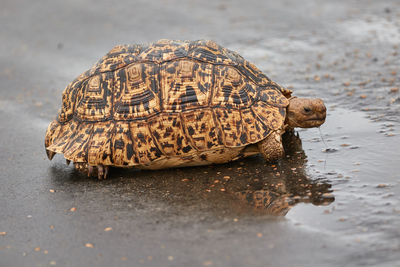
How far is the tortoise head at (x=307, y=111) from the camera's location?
5.92m

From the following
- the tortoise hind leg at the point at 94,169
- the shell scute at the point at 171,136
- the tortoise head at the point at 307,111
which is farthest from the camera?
the tortoise head at the point at 307,111

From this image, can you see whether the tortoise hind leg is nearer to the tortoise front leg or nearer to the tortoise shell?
the tortoise shell

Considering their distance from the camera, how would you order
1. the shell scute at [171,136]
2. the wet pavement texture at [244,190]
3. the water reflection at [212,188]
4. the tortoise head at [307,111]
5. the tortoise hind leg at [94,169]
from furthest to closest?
1. the tortoise head at [307,111]
2. the tortoise hind leg at [94,169]
3. the shell scute at [171,136]
4. the water reflection at [212,188]
5. the wet pavement texture at [244,190]

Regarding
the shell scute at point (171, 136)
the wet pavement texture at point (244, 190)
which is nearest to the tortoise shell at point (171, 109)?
the shell scute at point (171, 136)

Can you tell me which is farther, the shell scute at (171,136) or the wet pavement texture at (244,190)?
the shell scute at (171,136)

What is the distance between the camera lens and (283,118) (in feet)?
19.1

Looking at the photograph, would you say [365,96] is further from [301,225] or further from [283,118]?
[301,225]

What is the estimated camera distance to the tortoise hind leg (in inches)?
229

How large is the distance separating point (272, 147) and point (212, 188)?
84 cm

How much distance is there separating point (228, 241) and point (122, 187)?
1.71m

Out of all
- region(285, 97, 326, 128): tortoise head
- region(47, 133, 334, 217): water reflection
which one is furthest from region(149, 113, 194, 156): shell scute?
region(285, 97, 326, 128): tortoise head

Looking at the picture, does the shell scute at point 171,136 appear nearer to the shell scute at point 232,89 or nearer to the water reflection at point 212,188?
the water reflection at point 212,188

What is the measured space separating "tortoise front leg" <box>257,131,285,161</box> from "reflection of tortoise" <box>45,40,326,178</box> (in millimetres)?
11

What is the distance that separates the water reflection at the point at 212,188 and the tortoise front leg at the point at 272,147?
0.14 meters
